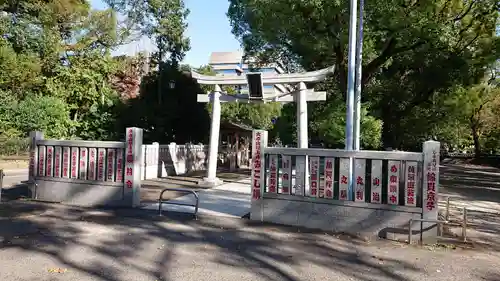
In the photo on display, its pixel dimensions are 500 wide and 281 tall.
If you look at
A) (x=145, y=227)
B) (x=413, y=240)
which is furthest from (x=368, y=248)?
(x=145, y=227)

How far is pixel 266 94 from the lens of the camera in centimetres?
1570

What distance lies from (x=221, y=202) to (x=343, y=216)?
4.08 m

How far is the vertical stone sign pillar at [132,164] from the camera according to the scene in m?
9.29

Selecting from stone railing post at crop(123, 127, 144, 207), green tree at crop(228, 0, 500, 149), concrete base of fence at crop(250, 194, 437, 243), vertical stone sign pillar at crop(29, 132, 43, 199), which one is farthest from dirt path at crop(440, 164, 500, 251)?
vertical stone sign pillar at crop(29, 132, 43, 199)

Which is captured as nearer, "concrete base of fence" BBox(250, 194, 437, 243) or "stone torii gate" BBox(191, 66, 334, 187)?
"concrete base of fence" BBox(250, 194, 437, 243)

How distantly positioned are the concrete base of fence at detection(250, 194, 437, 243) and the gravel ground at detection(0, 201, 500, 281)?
1.08ft

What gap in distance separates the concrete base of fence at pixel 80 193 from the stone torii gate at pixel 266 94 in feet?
17.2

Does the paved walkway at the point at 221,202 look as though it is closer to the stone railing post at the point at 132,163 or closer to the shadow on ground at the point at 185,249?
the stone railing post at the point at 132,163

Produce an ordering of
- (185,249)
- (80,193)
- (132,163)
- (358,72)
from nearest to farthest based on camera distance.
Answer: (185,249) < (132,163) < (80,193) < (358,72)

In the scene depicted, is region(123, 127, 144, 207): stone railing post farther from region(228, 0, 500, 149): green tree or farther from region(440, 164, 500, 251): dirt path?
region(228, 0, 500, 149): green tree

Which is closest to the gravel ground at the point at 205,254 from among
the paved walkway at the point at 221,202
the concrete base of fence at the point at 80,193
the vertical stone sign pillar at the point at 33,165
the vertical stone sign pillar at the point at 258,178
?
the vertical stone sign pillar at the point at 258,178

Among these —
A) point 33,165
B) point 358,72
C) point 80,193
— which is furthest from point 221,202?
point 358,72

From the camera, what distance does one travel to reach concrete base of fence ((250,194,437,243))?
23.4 feet

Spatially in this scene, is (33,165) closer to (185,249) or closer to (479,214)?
(185,249)
